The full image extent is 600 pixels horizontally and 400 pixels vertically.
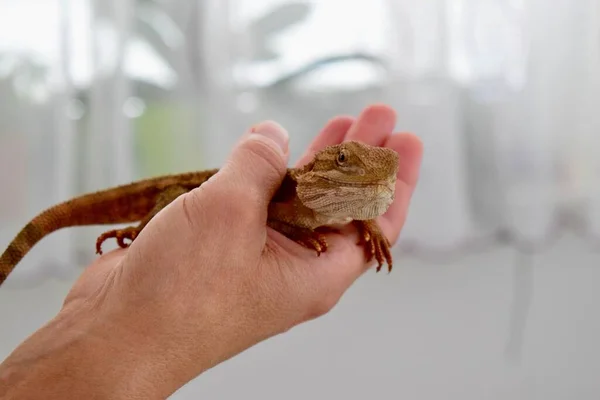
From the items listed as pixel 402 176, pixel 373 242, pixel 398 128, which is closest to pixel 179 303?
pixel 373 242

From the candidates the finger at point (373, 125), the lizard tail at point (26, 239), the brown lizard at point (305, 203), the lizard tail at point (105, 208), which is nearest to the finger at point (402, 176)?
the finger at point (373, 125)

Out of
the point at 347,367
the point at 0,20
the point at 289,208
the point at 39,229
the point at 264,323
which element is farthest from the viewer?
the point at 347,367

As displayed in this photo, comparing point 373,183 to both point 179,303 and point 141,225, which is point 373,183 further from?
point 141,225

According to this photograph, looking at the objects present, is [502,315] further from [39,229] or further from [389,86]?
[39,229]

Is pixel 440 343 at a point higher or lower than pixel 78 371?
lower

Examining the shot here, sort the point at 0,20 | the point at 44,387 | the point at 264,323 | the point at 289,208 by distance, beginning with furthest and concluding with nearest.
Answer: the point at 0,20 < the point at 289,208 < the point at 264,323 < the point at 44,387

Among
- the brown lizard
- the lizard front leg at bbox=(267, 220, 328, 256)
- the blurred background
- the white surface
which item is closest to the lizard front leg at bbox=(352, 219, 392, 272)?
the brown lizard

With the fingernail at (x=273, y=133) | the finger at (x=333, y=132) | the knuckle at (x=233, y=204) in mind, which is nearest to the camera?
the knuckle at (x=233, y=204)

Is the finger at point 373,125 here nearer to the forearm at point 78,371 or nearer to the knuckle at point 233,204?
the knuckle at point 233,204

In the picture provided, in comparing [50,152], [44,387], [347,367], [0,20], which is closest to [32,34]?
[0,20]
